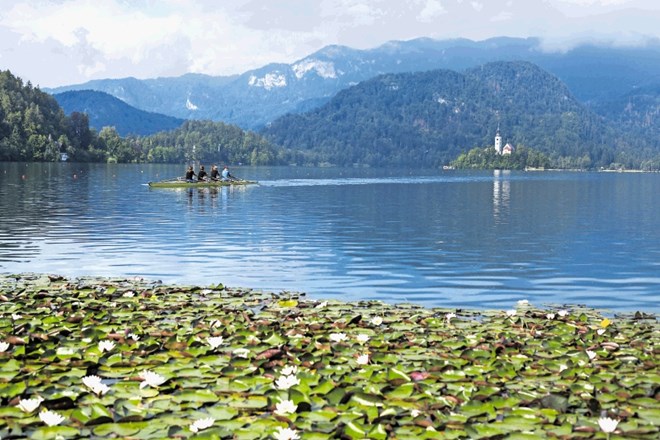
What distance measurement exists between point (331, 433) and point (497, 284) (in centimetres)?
1966

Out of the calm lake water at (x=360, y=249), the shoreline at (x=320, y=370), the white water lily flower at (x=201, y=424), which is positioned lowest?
the calm lake water at (x=360, y=249)

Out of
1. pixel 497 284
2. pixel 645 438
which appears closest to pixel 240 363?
pixel 645 438

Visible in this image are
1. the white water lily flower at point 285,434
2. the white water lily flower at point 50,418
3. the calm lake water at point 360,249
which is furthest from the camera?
the calm lake water at point 360,249

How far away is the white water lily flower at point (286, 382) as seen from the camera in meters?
12.9

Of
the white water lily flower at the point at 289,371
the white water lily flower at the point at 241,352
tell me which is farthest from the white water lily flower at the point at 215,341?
the white water lily flower at the point at 289,371

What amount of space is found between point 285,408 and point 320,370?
2.55m

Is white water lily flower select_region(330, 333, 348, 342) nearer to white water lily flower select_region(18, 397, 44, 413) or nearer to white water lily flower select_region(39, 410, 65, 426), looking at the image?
white water lily flower select_region(18, 397, 44, 413)

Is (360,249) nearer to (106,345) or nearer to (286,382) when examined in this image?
(106,345)

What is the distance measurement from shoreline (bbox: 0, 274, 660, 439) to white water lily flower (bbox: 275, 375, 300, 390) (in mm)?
45

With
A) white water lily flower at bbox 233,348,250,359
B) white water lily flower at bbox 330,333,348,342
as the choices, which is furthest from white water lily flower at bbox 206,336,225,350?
white water lily flower at bbox 330,333,348,342

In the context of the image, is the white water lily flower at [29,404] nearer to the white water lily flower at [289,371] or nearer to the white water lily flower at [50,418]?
the white water lily flower at [50,418]

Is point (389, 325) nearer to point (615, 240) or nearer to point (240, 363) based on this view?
point (240, 363)

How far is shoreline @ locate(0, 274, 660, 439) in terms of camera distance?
37.6 ft

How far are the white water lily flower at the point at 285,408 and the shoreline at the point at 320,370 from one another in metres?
0.02
